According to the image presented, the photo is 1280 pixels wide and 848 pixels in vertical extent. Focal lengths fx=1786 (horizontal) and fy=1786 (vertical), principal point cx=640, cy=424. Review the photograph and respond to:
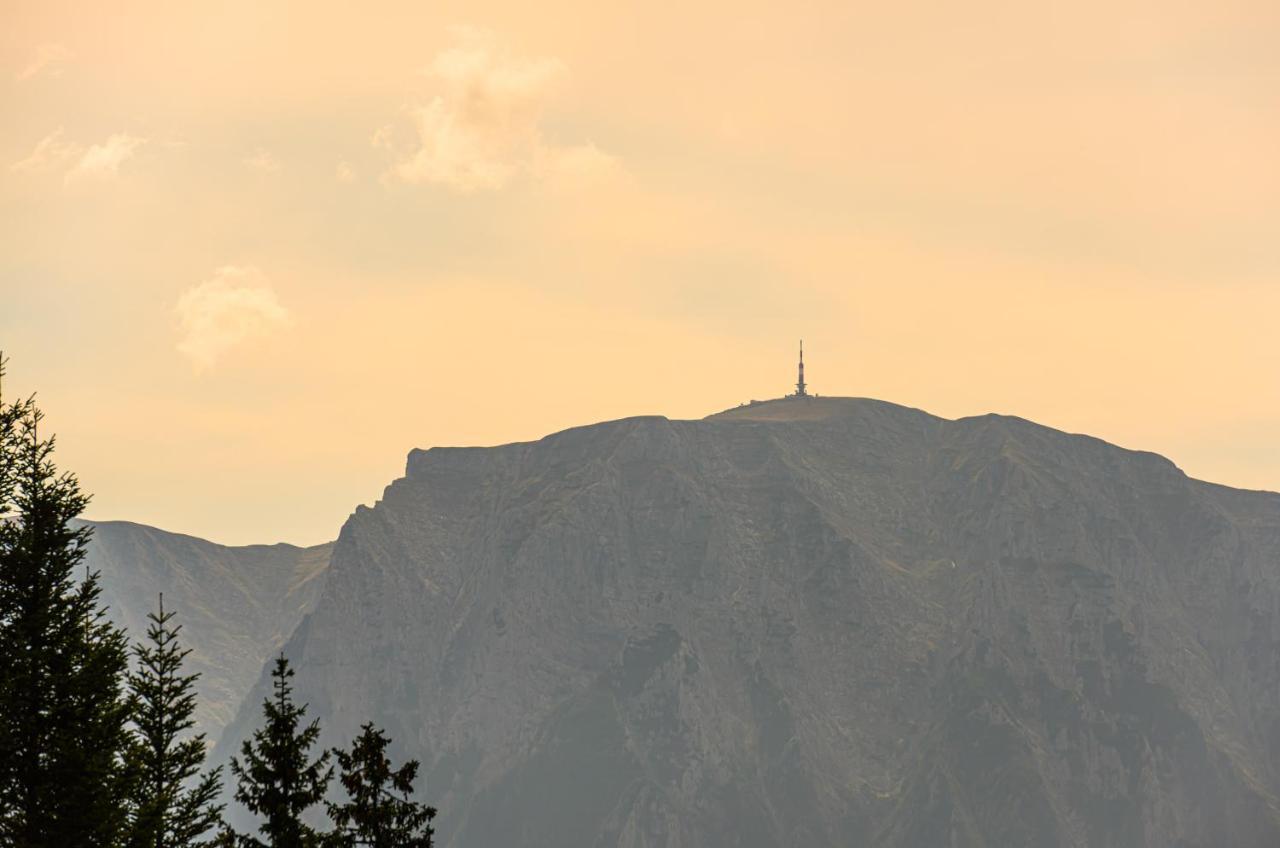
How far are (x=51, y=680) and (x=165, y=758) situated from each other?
651 cm

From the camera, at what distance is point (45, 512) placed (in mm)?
53844

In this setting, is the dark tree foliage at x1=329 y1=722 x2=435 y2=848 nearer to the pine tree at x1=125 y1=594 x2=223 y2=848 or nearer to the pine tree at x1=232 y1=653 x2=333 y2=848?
the pine tree at x1=232 y1=653 x2=333 y2=848

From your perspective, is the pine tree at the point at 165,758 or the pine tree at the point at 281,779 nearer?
the pine tree at the point at 281,779

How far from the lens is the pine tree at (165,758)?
5450 cm

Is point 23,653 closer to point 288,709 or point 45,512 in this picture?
point 45,512

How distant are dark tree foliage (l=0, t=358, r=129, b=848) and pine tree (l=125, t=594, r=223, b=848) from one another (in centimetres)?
138

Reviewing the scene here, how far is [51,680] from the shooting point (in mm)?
51688

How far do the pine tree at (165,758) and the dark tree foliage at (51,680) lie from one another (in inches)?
54.4

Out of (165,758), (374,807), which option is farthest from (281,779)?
(165,758)

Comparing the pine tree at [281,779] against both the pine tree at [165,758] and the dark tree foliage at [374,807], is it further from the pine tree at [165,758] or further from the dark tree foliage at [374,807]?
the pine tree at [165,758]

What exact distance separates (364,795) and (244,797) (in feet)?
12.0

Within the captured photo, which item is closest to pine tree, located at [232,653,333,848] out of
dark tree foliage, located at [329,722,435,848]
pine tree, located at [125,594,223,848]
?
dark tree foliage, located at [329,722,435,848]

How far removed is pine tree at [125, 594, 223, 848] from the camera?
54500 mm

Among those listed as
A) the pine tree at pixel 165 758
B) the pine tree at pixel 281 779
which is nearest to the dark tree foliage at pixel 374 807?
the pine tree at pixel 281 779
